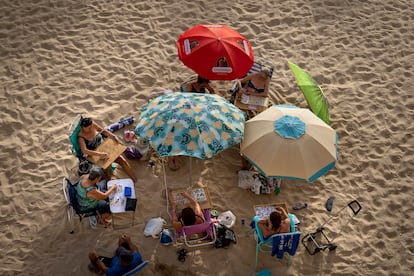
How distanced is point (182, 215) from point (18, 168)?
3.34 metres

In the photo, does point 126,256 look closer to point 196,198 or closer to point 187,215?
point 187,215

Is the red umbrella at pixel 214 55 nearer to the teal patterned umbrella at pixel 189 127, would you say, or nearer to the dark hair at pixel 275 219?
the teal patterned umbrella at pixel 189 127

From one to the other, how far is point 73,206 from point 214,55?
3.47m

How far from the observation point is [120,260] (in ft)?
18.9

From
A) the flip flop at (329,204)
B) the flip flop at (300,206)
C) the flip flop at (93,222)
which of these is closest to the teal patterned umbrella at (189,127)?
the flip flop at (93,222)

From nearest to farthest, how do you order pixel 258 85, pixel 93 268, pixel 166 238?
pixel 93 268
pixel 166 238
pixel 258 85

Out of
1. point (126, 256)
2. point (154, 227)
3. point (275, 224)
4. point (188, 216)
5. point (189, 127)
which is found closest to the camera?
point (126, 256)

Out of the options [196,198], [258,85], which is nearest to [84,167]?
[196,198]

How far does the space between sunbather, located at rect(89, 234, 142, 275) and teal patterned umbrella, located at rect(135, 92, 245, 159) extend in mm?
1423

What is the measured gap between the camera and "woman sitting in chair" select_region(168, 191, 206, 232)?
20.3 feet

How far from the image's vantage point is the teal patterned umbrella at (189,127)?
5.90m

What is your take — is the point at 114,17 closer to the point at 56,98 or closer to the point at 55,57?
the point at 55,57

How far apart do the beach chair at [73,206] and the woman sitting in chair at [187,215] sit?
123 centimetres

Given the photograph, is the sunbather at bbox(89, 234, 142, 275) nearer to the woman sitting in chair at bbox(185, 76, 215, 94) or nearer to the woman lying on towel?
the woman lying on towel
